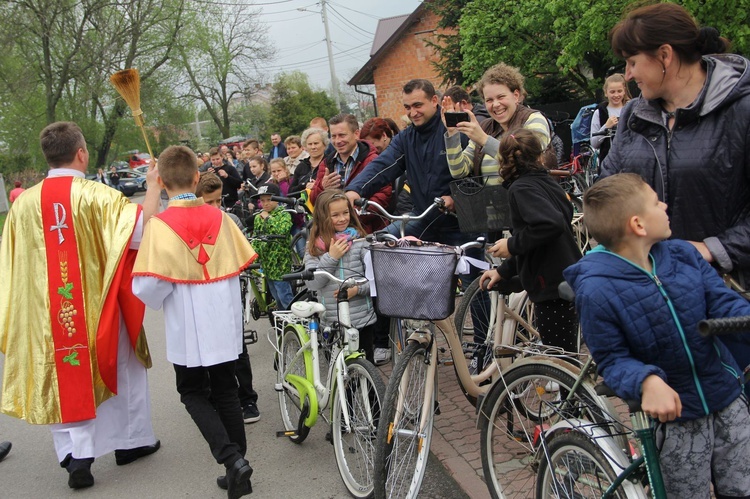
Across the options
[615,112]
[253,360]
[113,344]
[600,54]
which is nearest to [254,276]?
[253,360]

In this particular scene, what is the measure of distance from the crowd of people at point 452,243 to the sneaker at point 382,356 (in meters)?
0.02

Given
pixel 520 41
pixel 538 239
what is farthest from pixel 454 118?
pixel 520 41

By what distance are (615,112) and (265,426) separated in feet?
20.0

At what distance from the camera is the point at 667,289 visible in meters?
2.48

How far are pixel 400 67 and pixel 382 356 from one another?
1444 inches

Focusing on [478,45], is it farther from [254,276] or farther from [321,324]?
[321,324]

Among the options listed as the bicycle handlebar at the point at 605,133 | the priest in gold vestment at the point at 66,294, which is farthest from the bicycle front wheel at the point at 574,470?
the bicycle handlebar at the point at 605,133

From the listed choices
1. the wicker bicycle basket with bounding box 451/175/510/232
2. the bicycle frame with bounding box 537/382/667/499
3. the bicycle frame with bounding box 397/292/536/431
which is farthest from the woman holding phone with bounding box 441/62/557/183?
the bicycle frame with bounding box 537/382/667/499

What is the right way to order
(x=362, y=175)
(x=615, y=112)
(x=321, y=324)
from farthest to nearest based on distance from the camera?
(x=615, y=112) < (x=362, y=175) < (x=321, y=324)

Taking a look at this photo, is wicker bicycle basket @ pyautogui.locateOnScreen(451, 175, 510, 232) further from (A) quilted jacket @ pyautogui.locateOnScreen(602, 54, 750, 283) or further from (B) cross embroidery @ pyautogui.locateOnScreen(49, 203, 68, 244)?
(B) cross embroidery @ pyautogui.locateOnScreen(49, 203, 68, 244)

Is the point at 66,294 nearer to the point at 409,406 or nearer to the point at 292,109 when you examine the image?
the point at 409,406

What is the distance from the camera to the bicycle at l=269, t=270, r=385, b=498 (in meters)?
4.03

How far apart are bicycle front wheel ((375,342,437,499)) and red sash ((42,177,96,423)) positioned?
7.29ft

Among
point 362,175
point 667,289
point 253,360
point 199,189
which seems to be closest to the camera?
point 667,289
